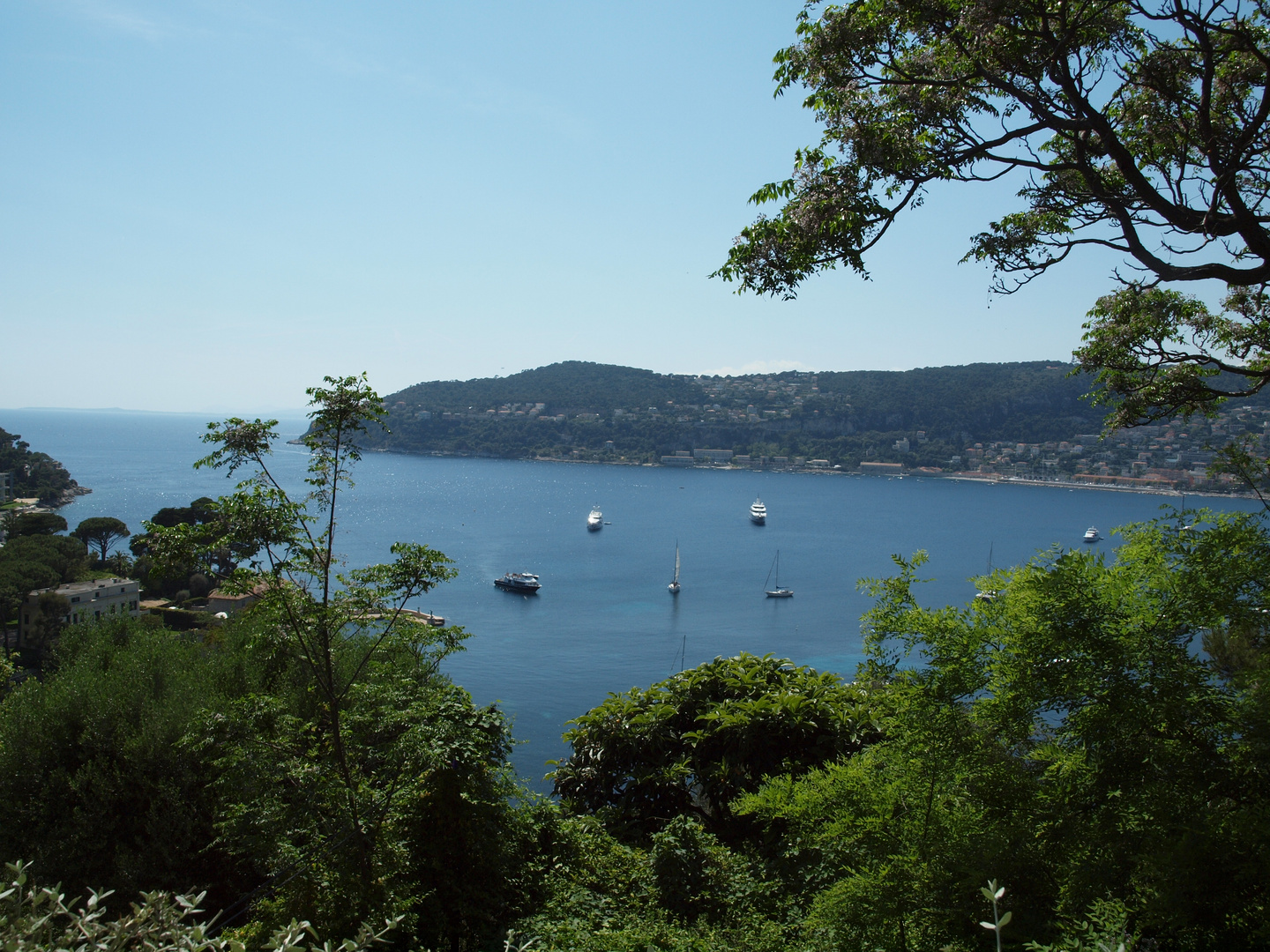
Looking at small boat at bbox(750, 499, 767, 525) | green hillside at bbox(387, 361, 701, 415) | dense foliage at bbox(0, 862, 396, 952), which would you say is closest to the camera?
dense foliage at bbox(0, 862, 396, 952)

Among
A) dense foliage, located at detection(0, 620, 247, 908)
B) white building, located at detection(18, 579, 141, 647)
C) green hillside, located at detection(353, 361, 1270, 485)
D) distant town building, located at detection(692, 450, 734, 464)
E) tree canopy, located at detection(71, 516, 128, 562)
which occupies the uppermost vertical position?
green hillside, located at detection(353, 361, 1270, 485)

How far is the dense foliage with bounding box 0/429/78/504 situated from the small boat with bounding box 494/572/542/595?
38.3 m

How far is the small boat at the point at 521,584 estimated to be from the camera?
39500 millimetres

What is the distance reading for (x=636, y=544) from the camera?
175 feet

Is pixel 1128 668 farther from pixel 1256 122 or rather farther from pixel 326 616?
pixel 326 616

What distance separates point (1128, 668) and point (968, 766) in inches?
32.9

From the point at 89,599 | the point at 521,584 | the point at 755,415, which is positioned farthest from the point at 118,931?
the point at 755,415

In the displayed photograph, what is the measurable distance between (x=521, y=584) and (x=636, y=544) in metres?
14.9

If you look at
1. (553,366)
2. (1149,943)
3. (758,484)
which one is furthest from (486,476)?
(1149,943)

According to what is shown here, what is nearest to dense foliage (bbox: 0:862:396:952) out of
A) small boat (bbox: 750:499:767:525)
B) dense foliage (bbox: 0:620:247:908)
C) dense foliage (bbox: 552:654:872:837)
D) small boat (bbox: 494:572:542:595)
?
dense foliage (bbox: 552:654:872:837)

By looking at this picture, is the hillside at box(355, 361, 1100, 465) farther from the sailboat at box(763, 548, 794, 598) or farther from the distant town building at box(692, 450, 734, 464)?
the sailboat at box(763, 548, 794, 598)

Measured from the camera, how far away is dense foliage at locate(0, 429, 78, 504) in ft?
182

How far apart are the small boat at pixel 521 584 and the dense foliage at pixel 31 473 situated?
38261 mm

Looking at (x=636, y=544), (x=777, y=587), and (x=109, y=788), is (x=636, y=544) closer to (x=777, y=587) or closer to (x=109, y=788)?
(x=777, y=587)
